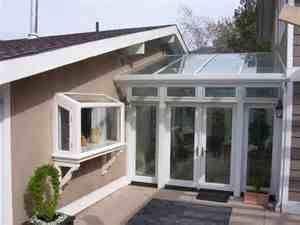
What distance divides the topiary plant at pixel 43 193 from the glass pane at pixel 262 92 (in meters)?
4.17

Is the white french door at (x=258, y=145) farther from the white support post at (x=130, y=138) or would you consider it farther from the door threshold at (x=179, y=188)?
the white support post at (x=130, y=138)

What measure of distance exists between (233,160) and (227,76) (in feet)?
5.88

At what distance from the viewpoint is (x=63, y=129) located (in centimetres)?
514

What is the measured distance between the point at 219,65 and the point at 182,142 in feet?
6.60

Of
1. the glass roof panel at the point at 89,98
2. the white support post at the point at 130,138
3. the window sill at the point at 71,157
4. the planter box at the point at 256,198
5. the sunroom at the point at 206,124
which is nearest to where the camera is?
the window sill at the point at 71,157

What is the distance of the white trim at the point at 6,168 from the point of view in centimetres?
417

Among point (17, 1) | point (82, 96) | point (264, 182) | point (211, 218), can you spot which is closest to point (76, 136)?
point (82, 96)

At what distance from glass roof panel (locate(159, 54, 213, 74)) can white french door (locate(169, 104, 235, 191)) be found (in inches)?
31.0

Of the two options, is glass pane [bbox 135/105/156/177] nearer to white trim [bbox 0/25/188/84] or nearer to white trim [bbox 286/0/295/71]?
white trim [bbox 0/25/188/84]

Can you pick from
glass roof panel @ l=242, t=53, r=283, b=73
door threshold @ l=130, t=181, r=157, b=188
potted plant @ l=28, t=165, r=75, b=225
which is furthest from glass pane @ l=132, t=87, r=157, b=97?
potted plant @ l=28, t=165, r=75, b=225

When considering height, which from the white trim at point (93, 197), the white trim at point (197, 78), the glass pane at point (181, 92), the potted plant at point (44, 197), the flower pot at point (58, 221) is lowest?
the white trim at point (93, 197)

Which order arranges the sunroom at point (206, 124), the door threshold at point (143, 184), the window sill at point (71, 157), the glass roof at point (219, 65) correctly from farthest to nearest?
1. the door threshold at point (143, 184)
2. the glass roof at point (219, 65)
3. the sunroom at point (206, 124)
4. the window sill at point (71, 157)

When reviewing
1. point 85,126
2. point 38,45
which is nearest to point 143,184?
point 85,126

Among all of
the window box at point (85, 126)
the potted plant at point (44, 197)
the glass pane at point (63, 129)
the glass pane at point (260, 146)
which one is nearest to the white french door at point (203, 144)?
the glass pane at point (260, 146)
